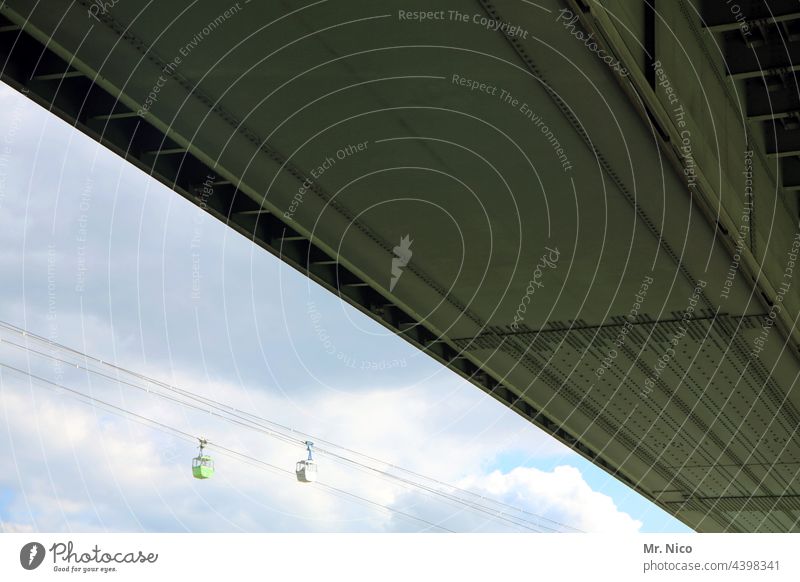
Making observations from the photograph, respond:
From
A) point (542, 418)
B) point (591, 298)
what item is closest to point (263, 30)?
point (591, 298)

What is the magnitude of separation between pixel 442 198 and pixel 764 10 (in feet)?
17.8

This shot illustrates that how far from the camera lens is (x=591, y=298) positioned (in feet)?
63.9

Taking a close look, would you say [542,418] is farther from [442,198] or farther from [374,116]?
[374,116]

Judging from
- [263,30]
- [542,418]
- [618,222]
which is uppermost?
[542,418]
